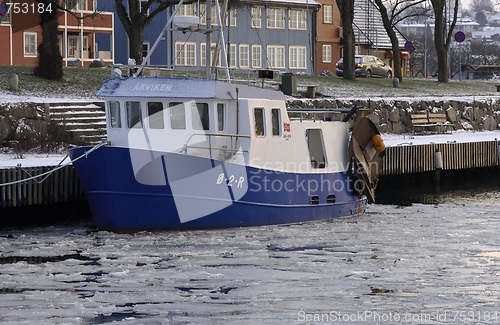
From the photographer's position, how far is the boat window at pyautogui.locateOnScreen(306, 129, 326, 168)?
2041 centimetres

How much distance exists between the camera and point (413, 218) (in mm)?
21062

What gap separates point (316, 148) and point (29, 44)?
105 ft

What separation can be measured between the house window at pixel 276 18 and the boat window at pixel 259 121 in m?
41.9

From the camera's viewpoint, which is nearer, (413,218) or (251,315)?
(251,315)

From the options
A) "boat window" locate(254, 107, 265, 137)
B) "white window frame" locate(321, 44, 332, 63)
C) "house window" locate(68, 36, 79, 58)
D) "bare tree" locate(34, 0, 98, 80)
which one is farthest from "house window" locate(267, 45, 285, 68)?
"boat window" locate(254, 107, 265, 137)

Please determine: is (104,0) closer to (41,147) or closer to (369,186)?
(41,147)

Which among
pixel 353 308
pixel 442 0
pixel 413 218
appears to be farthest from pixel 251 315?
pixel 442 0

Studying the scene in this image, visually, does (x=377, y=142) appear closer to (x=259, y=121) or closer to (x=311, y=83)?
(x=259, y=121)

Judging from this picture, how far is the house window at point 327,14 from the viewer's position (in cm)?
6544

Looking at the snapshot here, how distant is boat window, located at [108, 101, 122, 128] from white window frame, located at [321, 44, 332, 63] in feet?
158

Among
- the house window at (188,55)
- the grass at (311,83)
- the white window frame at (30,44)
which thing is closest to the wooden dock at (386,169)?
the grass at (311,83)

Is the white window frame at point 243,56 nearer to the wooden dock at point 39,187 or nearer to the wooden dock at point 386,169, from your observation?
the wooden dock at point 386,169

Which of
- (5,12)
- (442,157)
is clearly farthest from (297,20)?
(442,157)

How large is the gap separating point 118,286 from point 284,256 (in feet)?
A: 11.7
